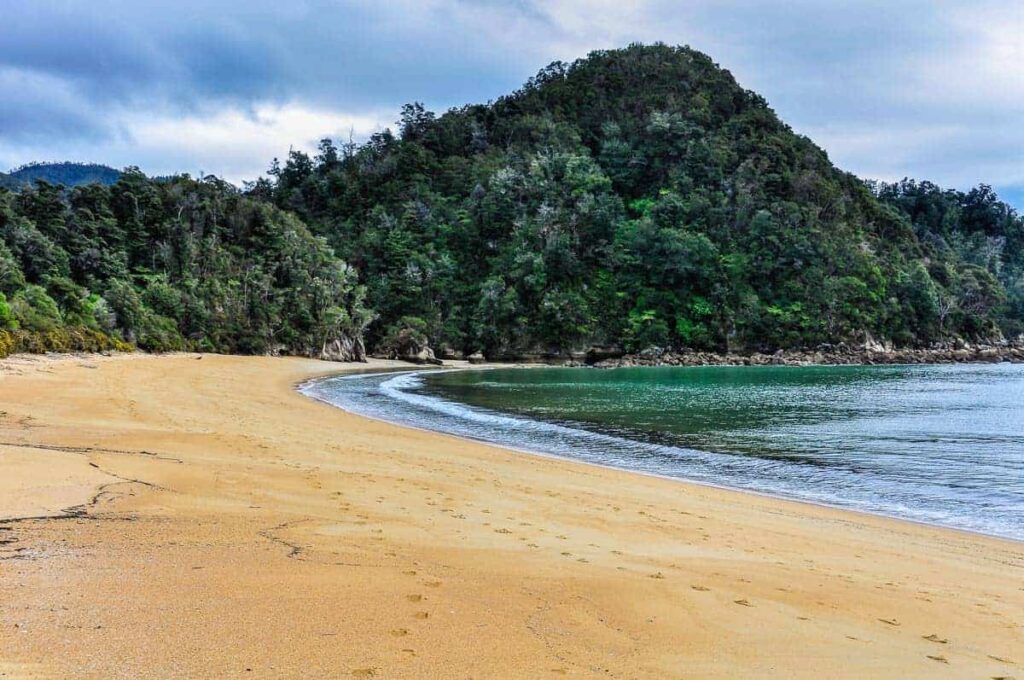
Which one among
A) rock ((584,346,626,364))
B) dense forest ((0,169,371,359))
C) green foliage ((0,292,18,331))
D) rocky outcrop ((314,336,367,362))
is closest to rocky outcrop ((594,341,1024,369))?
rock ((584,346,626,364))

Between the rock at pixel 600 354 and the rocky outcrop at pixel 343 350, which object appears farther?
the rock at pixel 600 354

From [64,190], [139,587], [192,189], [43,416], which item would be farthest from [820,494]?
[192,189]

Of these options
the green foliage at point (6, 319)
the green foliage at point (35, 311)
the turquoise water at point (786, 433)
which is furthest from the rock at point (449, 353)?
the green foliage at point (6, 319)

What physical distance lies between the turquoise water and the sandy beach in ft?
8.80

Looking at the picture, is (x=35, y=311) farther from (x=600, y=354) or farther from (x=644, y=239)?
(x=644, y=239)

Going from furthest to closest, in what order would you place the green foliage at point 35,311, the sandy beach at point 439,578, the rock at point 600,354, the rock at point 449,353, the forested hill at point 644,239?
the forested hill at point 644,239, the rock at point 600,354, the rock at point 449,353, the green foliage at point 35,311, the sandy beach at point 439,578

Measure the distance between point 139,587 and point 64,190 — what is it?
210 ft

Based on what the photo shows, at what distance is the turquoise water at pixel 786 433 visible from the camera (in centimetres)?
1158

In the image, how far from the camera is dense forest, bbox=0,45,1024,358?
53.9m

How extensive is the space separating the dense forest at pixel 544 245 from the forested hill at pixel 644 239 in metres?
0.31

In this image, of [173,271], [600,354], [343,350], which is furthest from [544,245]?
[173,271]

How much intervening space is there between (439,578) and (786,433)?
17.2m

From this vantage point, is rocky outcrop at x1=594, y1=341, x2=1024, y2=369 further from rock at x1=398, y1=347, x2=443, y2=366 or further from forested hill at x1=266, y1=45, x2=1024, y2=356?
rock at x1=398, y1=347, x2=443, y2=366

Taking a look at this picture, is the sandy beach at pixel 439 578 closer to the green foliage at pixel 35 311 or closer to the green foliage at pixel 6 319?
the green foliage at pixel 6 319
